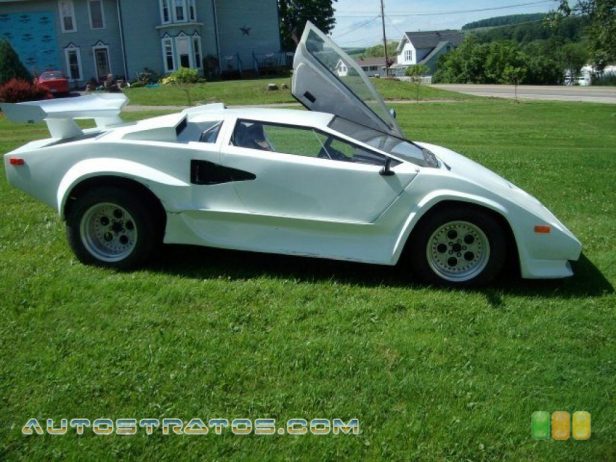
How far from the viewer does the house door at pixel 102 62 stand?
4153cm

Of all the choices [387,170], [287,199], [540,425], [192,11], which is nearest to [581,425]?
[540,425]

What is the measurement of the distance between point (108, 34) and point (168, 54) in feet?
13.4

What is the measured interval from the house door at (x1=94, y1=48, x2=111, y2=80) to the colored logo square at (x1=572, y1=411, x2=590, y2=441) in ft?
139

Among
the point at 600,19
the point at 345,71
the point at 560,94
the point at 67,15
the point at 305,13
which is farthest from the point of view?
the point at 305,13

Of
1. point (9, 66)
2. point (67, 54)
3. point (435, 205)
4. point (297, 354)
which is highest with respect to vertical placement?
point (67, 54)

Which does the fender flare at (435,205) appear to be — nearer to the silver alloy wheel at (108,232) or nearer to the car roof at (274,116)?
the car roof at (274,116)

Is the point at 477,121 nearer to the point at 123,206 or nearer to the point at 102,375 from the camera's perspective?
the point at 123,206

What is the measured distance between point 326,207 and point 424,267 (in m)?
0.91

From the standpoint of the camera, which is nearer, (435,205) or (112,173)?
(435,205)

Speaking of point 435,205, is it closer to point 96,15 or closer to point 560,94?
point 560,94

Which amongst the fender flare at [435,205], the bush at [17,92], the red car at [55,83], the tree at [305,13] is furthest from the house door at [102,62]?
the fender flare at [435,205]

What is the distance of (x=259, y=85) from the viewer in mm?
32875

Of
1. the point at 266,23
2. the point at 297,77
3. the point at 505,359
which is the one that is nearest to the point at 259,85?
the point at 266,23

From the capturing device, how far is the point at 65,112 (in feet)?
18.3
